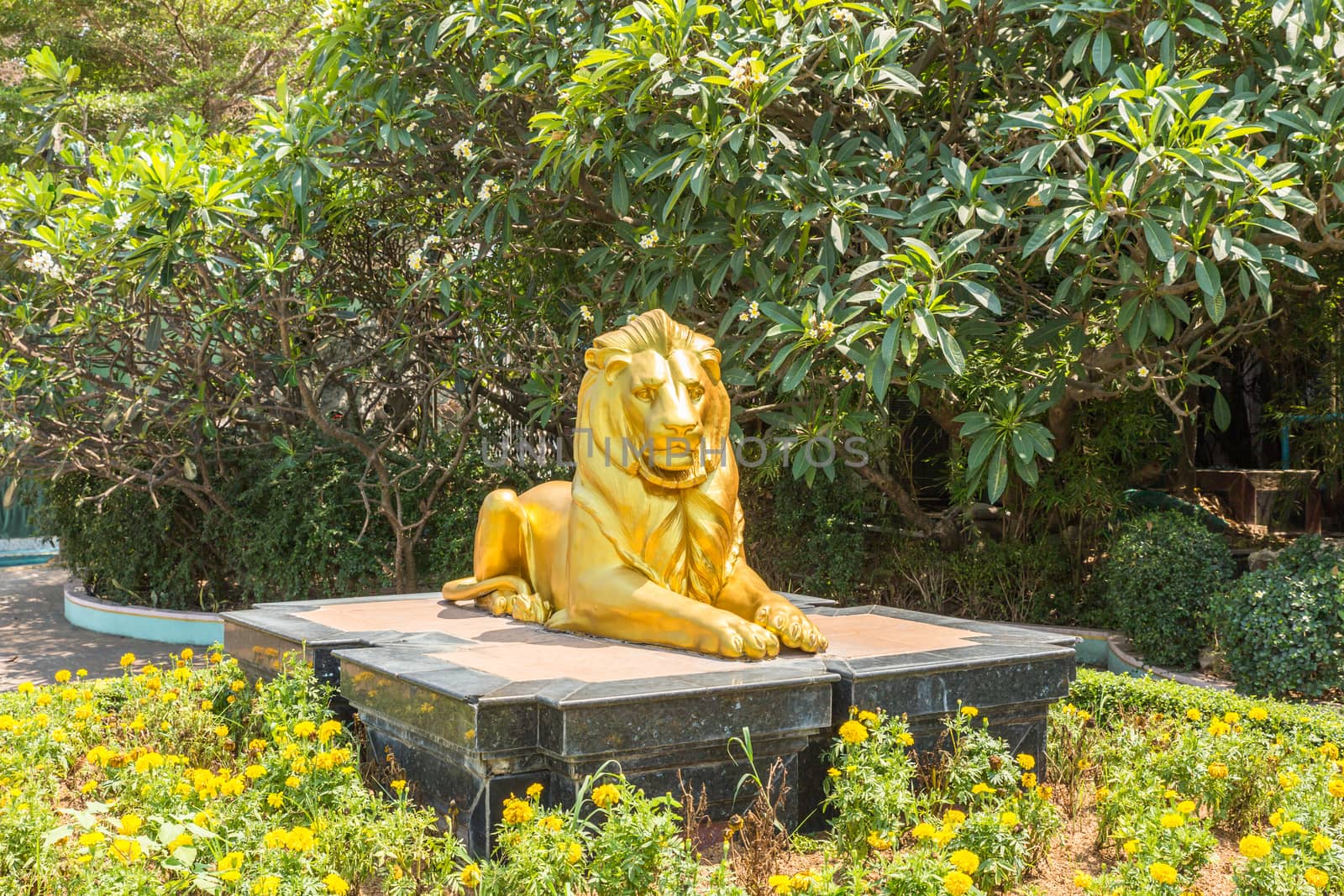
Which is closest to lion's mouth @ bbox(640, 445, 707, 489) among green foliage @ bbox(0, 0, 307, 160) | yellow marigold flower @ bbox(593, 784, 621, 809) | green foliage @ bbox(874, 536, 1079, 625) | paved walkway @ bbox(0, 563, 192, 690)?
yellow marigold flower @ bbox(593, 784, 621, 809)

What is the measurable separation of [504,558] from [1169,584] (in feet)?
13.2

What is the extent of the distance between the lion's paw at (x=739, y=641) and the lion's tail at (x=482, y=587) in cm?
132

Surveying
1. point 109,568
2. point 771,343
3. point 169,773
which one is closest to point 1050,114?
point 771,343

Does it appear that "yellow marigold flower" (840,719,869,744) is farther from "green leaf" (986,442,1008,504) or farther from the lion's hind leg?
"green leaf" (986,442,1008,504)

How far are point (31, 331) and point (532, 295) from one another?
359 centimetres

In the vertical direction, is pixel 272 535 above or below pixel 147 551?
above

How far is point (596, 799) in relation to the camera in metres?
2.77

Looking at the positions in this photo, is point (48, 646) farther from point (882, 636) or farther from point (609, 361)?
point (882, 636)

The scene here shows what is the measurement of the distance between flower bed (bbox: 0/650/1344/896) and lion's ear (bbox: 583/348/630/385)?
4.70ft

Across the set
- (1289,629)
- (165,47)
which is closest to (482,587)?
(1289,629)

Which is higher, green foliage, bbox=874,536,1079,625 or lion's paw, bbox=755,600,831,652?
lion's paw, bbox=755,600,831,652

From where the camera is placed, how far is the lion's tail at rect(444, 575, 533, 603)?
4.80 meters

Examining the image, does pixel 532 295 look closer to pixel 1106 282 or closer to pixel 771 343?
pixel 771 343

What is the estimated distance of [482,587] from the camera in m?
4.93
